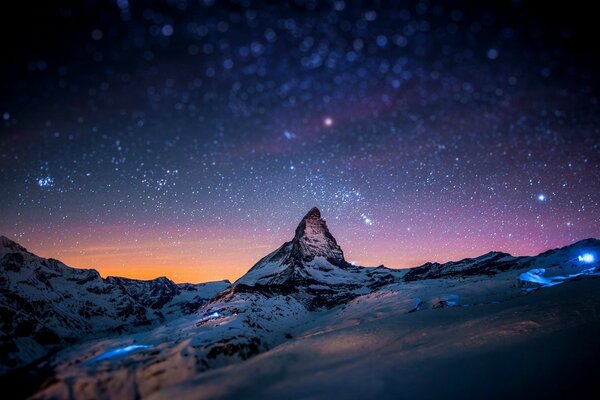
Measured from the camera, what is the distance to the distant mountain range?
24953 millimetres

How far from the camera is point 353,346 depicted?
22734 millimetres

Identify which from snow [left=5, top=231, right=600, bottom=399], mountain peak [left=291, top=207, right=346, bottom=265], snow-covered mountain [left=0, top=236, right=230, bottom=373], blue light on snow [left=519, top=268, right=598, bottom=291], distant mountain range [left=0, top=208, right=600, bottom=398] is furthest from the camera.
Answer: mountain peak [left=291, top=207, right=346, bottom=265]

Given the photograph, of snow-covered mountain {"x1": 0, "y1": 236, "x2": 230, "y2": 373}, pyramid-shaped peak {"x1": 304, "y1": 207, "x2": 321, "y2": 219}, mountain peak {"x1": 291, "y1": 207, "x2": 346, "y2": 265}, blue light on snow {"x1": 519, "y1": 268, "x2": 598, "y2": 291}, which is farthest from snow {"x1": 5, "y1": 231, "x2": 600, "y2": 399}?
pyramid-shaped peak {"x1": 304, "y1": 207, "x2": 321, "y2": 219}

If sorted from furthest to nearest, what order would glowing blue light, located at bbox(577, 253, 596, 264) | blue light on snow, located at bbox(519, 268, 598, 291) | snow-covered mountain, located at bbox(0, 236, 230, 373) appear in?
snow-covered mountain, located at bbox(0, 236, 230, 373), glowing blue light, located at bbox(577, 253, 596, 264), blue light on snow, located at bbox(519, 268, 598, 291)

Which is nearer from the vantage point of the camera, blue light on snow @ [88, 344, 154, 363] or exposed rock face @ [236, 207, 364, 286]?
blue light on snow @ [88, 344, 154, 363]

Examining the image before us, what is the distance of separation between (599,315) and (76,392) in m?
37.9

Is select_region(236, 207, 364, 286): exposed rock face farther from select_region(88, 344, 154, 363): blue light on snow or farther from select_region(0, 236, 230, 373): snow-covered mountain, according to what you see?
select_region(0, 236, 230, 373): snow-covered mountain

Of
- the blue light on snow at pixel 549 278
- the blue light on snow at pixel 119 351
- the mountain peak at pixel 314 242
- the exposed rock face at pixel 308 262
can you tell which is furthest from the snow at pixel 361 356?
the mountain peak at pixel 314 242

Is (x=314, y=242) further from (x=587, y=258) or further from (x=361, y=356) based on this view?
(x=361, y=356)

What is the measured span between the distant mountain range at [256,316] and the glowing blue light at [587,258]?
1.91ft

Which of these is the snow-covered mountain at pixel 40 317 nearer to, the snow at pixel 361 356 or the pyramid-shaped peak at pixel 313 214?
the snow at pixel 361 356

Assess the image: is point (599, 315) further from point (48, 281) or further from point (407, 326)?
point (48, 281)

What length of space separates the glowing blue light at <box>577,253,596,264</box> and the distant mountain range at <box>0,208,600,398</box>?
0.58 metres

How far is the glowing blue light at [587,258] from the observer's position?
76631 mm
